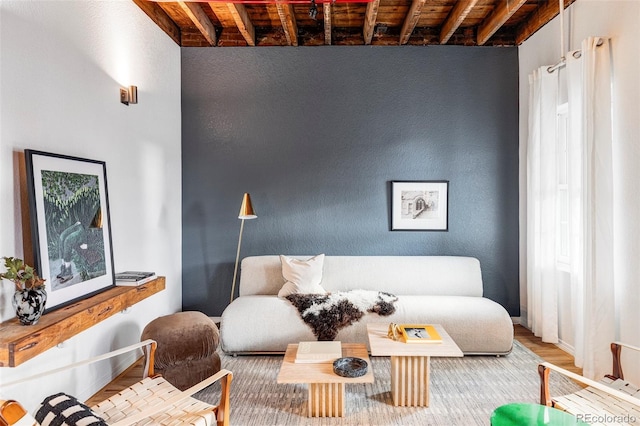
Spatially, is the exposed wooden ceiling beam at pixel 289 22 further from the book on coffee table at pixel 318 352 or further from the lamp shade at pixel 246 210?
the book on coffee table at pixel 318 352

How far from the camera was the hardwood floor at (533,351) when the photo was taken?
2843 mm

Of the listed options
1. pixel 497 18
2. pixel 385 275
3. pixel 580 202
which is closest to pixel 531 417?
pixel 580 202

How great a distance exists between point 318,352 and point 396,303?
117 cm

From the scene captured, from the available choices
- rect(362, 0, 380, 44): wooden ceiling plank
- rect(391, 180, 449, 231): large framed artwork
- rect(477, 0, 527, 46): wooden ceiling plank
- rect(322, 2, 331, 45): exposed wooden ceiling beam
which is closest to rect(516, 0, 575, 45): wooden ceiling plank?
rect(477, 0, 527, 46): wooden ceiling plank

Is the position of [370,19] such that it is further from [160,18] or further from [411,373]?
[411,373]

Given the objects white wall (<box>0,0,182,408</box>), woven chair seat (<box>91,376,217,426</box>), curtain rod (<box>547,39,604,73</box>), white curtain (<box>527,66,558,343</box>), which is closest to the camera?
woven chair seat (<box>91,376,217,426</box>)

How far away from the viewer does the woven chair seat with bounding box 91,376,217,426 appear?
1.78 meters

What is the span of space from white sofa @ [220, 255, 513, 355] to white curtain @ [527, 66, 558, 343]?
19.7 inches

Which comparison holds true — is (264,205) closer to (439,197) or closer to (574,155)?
(439,197)

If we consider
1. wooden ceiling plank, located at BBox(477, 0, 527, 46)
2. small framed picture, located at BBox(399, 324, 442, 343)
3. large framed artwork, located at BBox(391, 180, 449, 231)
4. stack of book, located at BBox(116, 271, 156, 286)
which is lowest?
small framed picture, located at BBox(399, 324, 442, 343)

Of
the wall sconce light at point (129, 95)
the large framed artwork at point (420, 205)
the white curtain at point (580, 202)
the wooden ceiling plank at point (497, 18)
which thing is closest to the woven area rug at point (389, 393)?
the white curtain at point (580, 202)

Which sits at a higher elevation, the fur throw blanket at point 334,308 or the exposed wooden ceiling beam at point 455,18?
the exposed wooden ceiling beam at point 455,18

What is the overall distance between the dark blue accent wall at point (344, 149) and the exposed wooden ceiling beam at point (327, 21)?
0.19m

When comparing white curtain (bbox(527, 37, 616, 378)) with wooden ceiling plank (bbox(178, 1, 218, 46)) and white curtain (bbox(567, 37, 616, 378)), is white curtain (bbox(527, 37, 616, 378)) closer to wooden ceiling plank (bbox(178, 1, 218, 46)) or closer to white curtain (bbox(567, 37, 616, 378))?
white curtain (bbox(567, 37, 616, 378))
